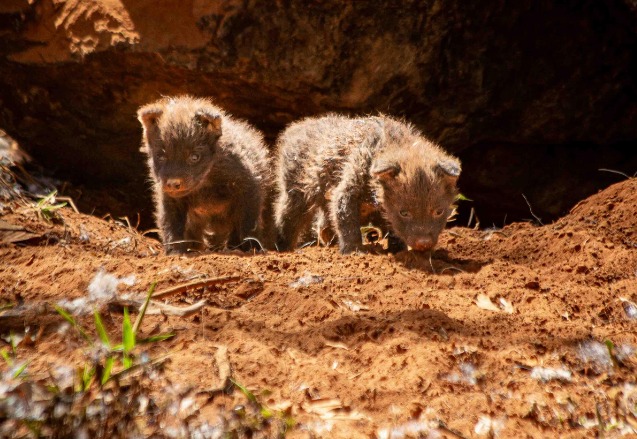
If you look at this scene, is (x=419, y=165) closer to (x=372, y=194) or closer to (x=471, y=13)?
(x=372, y=194)

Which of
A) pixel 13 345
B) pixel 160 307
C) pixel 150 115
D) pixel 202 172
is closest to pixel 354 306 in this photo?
pixel 160 307

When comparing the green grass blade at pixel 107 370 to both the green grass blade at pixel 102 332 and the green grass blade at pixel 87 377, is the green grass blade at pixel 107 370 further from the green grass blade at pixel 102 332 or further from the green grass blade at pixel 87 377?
the green grass blade at pixel 102 332

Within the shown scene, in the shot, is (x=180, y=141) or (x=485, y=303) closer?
(x=485, y=303)

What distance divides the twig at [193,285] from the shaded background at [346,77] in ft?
9.76

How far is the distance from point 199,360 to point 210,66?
152 inches

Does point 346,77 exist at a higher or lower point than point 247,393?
higher

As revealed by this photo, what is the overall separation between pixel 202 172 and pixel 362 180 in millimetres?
1274

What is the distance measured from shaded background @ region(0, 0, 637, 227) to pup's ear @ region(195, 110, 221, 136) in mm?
784

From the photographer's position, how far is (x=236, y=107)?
6.89 m

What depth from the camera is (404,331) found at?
3287 mm

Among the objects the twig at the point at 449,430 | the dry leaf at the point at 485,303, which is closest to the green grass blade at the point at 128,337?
the twig at the point at 449,430

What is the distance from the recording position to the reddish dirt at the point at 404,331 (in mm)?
2764

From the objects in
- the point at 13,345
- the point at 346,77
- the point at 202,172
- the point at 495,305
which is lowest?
the point at 202,172

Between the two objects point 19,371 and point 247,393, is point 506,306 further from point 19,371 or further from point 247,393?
point 19,371
